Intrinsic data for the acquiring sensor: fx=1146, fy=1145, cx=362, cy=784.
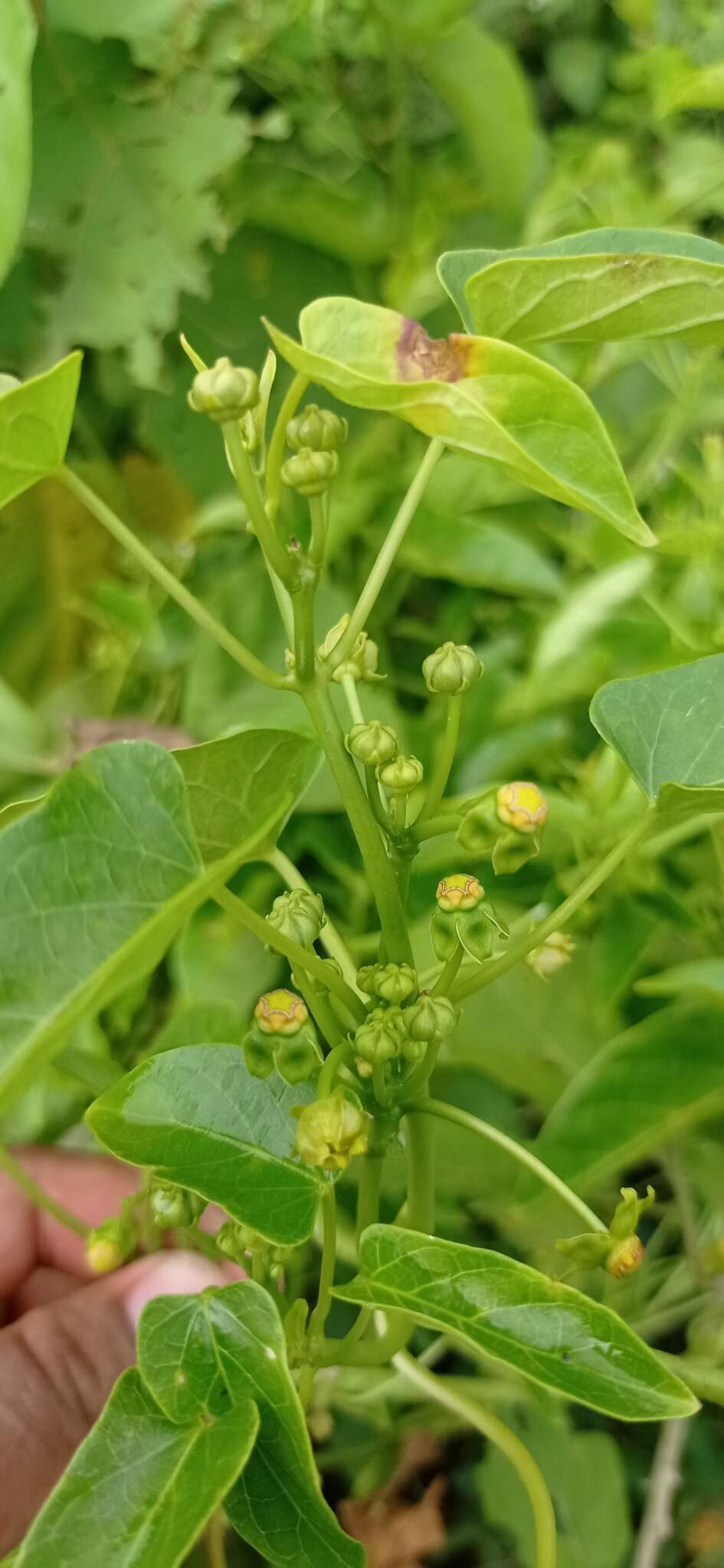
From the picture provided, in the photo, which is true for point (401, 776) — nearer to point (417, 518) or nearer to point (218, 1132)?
Answer: point (218, 1132)

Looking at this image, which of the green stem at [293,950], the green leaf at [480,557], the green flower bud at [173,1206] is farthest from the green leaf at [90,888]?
the green leaf at [480,557]

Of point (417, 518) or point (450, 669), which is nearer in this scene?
point (450, 669)

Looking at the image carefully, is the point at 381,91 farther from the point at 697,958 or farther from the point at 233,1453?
the point at 233,1453

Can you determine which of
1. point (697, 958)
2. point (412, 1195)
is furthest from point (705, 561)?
point (412, 1195)

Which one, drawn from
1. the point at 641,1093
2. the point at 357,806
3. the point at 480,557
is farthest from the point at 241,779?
the point at 480,557

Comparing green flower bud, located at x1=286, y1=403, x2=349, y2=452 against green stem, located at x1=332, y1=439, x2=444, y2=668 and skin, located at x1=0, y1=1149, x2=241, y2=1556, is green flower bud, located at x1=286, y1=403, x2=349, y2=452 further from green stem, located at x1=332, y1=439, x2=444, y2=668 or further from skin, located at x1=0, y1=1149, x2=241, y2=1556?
skin, located at x1=0, y1=1149, x2=241, y2=1556

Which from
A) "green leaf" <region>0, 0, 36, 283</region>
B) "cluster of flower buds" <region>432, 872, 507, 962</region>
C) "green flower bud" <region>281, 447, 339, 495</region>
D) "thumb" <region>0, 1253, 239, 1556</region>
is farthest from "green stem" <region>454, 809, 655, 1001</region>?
"green leaf" <region>0, 0, 36, 283</region>
